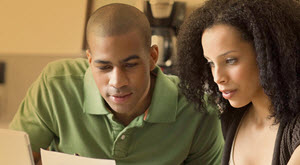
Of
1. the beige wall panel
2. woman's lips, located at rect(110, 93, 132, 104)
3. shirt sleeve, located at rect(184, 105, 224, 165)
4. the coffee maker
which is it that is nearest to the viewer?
woman's lips, located at rect(110, 93, 132, 104)

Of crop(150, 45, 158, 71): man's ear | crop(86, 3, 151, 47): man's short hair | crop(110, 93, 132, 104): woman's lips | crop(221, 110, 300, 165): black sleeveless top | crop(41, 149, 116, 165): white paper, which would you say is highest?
crop(86, 3, 151, 47): man's short hair

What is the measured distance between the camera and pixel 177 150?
4.31ft

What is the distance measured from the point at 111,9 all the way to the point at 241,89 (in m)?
0.44

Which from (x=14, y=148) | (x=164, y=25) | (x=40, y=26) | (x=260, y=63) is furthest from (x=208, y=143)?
(x=40, y=26)

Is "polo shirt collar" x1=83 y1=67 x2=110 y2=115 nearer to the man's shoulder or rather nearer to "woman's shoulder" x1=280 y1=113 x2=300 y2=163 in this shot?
the man's shoulder

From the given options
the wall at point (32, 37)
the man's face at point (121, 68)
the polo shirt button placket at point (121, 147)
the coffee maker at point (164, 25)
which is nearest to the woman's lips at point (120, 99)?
the man's face at point (121, 68)

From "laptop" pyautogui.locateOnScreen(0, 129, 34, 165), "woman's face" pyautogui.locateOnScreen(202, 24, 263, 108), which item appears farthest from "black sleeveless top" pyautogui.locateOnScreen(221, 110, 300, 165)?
"laptop" pyautogui.locateOnScreen(0, 129, 34, 165)

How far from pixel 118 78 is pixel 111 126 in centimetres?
20

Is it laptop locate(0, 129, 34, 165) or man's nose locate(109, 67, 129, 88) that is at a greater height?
man's nose locate(109, 67, 129, 88)

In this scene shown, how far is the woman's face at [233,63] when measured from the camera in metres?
1.00

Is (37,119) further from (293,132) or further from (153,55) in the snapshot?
(293,132)

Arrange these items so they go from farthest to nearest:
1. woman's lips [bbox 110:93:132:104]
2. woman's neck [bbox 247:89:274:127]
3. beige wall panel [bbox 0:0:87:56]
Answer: beige wall panel [bbox 0:0:87:56] < woman's lips [bbox 110:93:132:104] < woman's neck [bbox 247:89:274:127]

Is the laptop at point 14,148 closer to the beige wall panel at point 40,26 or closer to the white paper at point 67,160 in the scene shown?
the white paper at point 67,160

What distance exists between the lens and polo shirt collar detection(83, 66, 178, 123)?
1289 millimetres
